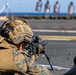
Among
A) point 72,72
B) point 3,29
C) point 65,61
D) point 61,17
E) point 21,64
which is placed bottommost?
point 61,17

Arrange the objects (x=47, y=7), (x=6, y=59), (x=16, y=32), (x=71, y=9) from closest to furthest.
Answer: (x=6, y=59), (x=16, y=32), (x=71, y=9), (x=47, y=7)

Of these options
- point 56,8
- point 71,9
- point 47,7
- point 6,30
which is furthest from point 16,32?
point 47,7

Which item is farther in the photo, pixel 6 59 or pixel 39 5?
pixel 39 5

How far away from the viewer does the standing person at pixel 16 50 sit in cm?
301

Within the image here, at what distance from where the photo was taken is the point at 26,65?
307 centimetres

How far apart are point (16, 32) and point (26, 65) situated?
27 centimetres

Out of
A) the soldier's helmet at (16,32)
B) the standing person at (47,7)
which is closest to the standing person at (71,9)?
the standing person at (47,7)

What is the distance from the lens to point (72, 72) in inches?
147

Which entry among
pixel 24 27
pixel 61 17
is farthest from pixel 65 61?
pixel 61 17

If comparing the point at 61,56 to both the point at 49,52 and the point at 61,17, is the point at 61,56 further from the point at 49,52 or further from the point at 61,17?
the point at 61,17

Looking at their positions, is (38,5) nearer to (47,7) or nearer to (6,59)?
(47,7)

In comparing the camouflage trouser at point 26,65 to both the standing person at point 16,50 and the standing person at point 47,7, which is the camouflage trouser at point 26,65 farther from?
the standing person at point 47,7

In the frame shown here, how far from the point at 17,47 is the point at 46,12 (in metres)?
31.8

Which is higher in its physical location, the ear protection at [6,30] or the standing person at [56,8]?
the ear protection at [6,30]
